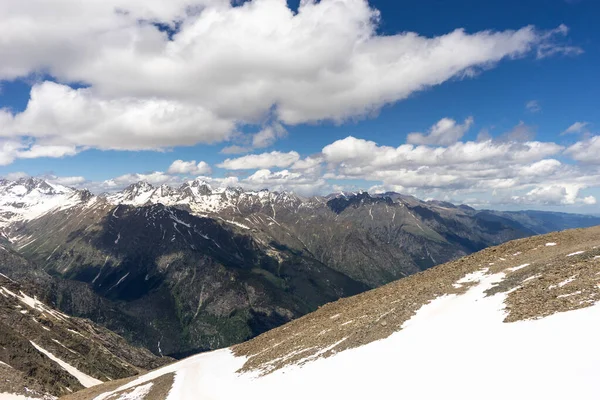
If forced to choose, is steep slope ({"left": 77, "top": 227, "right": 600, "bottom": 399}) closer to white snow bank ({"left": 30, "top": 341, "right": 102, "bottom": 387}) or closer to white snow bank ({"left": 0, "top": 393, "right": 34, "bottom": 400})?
white snow bank ({"left": 0, "top": 393, "right": 34, "bottom": 400})

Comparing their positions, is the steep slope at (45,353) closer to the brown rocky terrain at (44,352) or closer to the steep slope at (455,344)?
the brown rocky terrain at (44,352)

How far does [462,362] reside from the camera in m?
21.6

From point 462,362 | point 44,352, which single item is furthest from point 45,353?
point 462,362

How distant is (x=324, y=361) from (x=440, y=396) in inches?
544

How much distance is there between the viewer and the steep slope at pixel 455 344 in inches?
733

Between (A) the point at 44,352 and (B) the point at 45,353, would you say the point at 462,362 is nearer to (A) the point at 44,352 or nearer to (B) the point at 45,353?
(B) the point at 45,353

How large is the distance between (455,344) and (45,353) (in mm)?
154620

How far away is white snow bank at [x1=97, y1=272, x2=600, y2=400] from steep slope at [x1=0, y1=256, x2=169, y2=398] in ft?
251

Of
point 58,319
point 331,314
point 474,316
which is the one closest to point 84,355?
point 58,319

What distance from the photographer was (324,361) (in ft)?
102

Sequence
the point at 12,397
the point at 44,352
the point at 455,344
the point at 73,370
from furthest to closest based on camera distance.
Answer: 1. the point at 44,352
2. the point at 73,370
3. the point at 12,397
4. the point at 455,344

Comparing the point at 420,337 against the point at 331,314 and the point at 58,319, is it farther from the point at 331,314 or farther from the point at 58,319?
the point at 58,319

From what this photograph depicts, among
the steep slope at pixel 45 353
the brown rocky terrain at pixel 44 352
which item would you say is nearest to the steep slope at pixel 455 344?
the brown rocky terrain at pixel 44 352

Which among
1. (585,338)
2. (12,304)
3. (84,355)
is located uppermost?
(585,338)
